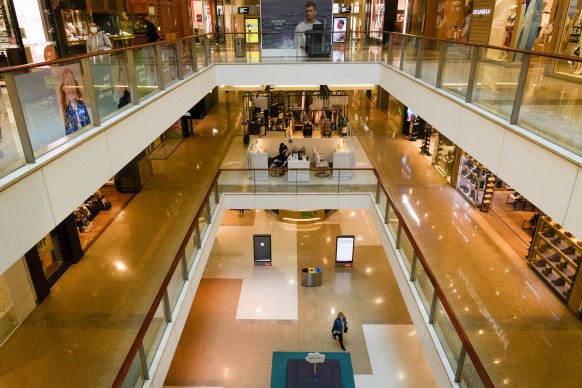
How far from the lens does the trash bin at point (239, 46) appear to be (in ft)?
38.0

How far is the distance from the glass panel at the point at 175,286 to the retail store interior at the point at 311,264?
859 millimetres

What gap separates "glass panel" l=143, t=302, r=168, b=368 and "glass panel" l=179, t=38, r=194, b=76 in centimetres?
523

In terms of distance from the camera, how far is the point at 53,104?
382 centimetres

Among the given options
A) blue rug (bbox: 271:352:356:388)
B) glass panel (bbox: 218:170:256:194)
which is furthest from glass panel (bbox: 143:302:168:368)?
glass panel (bbox: 218:170:256:194)

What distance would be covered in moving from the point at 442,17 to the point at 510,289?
9658mm

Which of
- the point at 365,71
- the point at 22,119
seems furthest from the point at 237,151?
the point at 22,119

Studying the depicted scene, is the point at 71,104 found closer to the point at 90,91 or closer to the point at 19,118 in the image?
the point at 90,91

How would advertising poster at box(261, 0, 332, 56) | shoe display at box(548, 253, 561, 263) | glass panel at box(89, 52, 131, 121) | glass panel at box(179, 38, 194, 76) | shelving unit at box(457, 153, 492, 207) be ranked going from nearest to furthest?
1. glass panel at box(89, 52, 131, 121)
2. shoe display at box(548, 253, 561, 263)
3. glass panel at box(179, 38, 194, 76)
4. shelving unit at box(457, 153, 492, 207)
5. advertising poster at box(261, 0, 332, 56)

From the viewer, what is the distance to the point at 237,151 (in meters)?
14.3

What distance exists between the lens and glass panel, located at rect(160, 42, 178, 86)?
22.8 ft

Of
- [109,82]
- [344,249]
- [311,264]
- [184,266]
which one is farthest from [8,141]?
[311,264]

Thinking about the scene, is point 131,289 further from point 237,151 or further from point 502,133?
point 237,151

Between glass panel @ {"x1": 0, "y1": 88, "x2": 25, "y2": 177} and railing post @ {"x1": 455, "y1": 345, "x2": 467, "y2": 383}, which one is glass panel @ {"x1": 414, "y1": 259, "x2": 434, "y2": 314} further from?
glass panel @ {"x1": 0, "y1": 88, "x2": 25, "y2": 177}

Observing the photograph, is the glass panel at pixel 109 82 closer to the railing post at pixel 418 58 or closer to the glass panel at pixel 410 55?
the railing post at pixel 418 58
